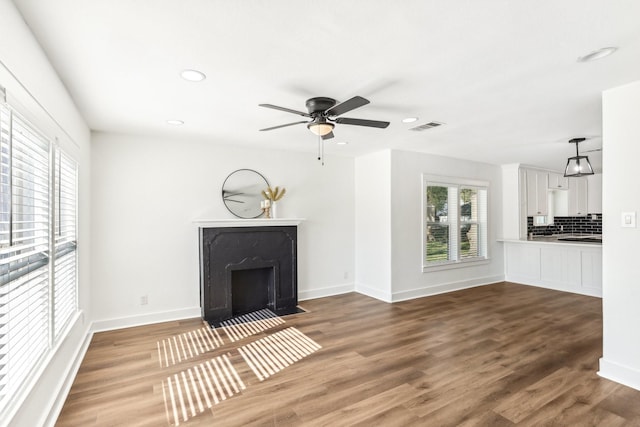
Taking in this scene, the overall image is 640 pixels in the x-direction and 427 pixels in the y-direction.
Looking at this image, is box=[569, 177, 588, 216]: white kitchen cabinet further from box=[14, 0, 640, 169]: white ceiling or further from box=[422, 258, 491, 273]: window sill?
box=[14, 0, 640, 169]: white ceiling

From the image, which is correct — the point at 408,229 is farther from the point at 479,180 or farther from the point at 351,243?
the point at 479,180

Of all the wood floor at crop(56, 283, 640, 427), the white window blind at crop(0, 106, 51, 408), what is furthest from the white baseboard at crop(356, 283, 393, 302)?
the white window blind at crop(0, 106, 51, 408)

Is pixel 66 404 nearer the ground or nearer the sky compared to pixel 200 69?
nearer the ground

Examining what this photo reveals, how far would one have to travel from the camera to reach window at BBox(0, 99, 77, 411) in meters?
1.55

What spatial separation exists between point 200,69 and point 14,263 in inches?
61.8

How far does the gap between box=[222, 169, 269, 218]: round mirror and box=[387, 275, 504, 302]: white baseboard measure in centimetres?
249

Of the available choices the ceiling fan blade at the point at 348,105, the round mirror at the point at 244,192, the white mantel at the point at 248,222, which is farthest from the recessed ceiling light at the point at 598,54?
the round mirror at the point at 244,192

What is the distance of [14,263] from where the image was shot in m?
1.74

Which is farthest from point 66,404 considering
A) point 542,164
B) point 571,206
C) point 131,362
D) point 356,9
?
point 571,206

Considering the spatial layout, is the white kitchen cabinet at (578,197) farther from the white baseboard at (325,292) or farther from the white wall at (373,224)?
the white baseboard at (325,292)

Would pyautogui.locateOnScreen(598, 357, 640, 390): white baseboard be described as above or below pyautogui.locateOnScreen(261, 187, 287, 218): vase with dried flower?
below

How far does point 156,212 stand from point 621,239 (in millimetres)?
4698

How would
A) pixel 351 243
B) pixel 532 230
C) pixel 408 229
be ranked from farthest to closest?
pixel 532 230 → pixel 351 243 → pixel 408 229

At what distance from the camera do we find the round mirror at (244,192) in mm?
4637
